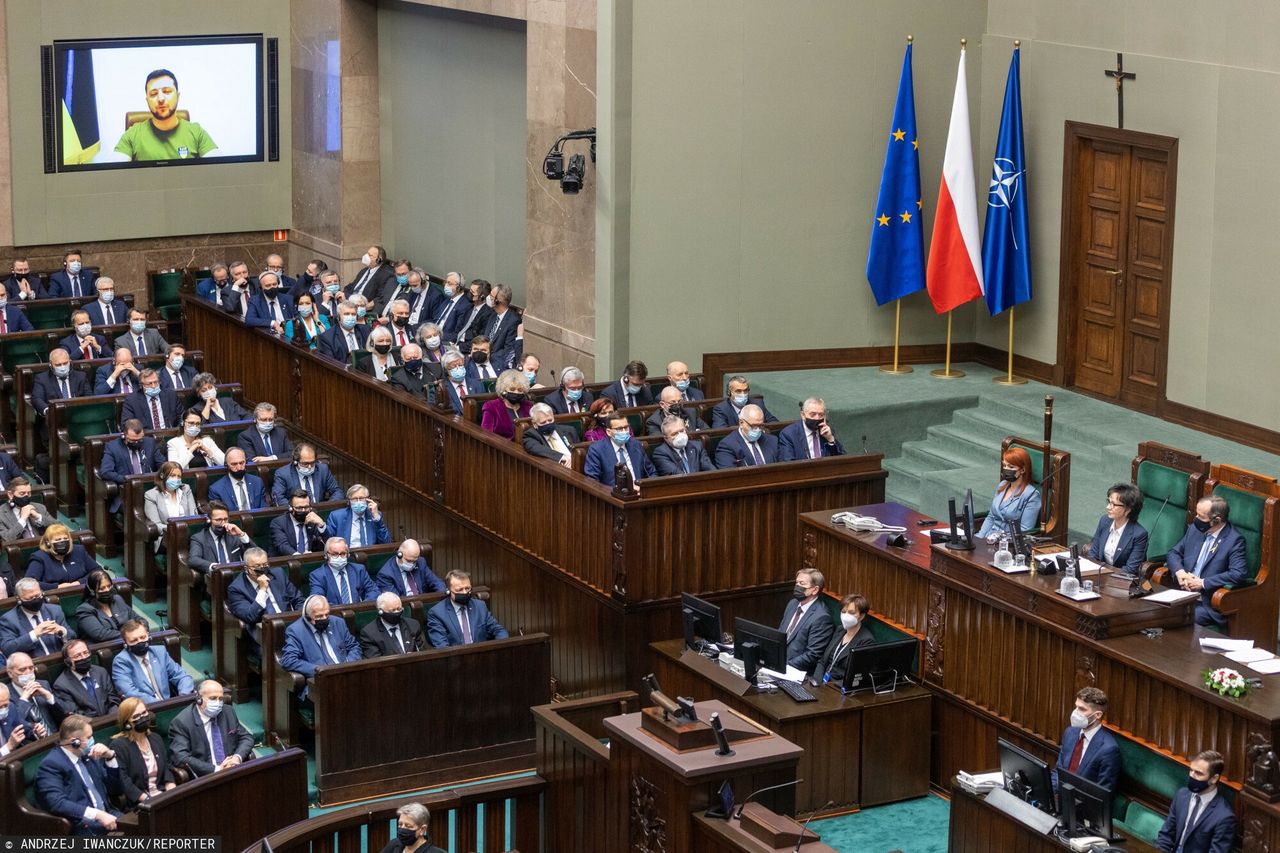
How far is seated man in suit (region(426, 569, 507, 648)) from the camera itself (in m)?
9.88

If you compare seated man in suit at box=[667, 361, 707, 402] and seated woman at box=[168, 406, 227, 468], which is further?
seated man in suit at box=[667, 361, 707, 402]

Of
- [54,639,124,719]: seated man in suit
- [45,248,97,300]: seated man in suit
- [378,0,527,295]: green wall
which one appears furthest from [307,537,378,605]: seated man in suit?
[45,248,97,300]: seated man in suit

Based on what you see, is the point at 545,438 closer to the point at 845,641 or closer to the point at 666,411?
the point at 666,411

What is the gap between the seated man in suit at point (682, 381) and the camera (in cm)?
1245

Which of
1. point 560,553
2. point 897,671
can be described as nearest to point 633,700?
point 897,671

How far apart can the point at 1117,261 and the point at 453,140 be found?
6890 mm

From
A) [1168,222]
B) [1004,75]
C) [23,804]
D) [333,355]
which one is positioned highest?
[1004,75]

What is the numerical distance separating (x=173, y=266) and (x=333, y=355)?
226 inches

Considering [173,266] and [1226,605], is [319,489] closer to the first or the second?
[1226,605]

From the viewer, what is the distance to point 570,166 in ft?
44.7

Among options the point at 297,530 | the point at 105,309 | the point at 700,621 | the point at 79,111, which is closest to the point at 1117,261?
the point at 700,621

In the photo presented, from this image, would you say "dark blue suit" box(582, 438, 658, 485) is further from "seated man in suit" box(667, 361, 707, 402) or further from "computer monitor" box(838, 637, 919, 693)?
"computer monitor" box(838, 637, 919, 693)

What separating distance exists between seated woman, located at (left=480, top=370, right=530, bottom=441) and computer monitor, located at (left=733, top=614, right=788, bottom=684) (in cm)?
305

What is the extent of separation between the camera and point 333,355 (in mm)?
13992
